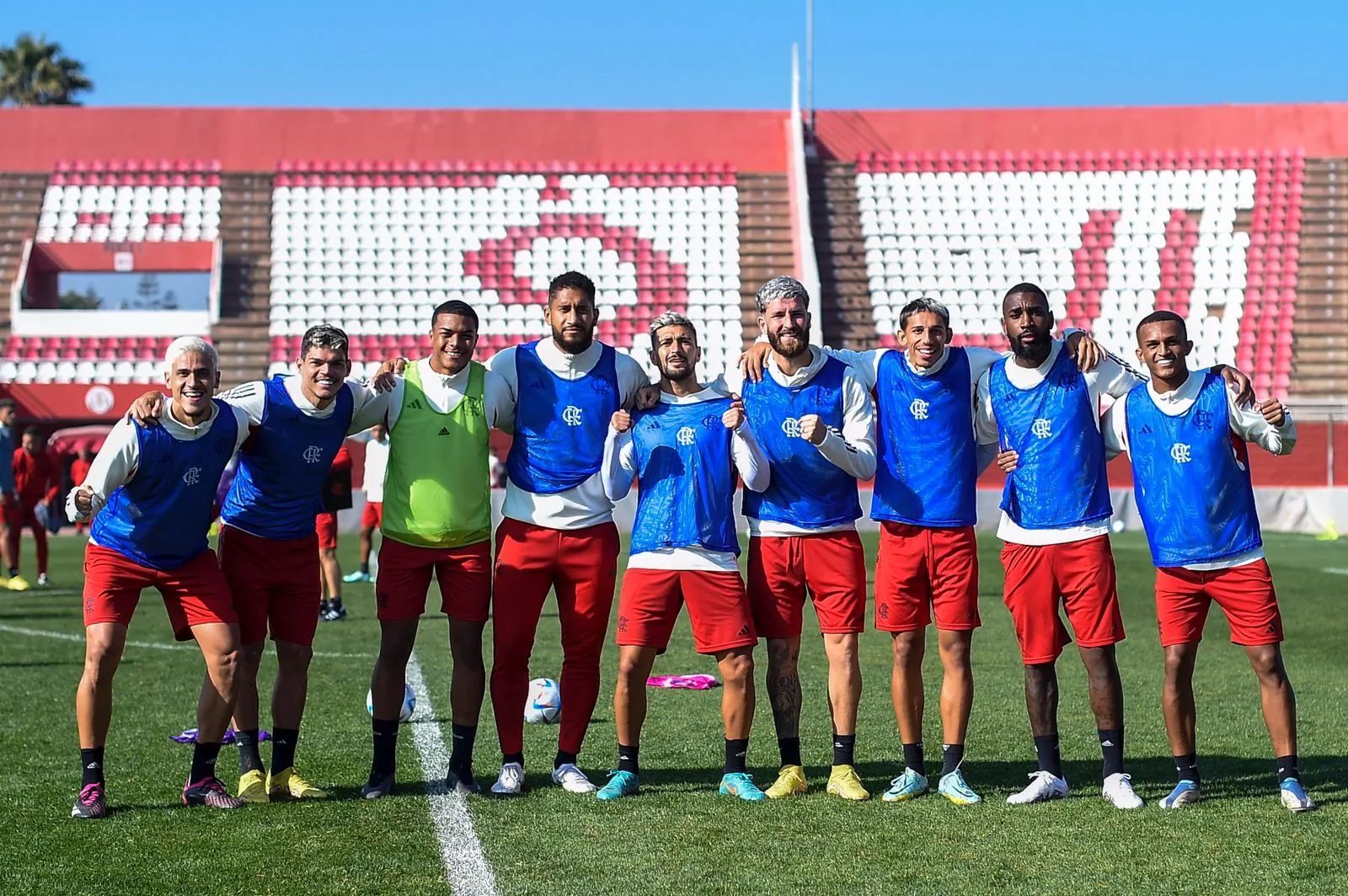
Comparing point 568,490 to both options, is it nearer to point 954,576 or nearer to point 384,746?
point 384,746

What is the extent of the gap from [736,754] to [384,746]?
1.50 meters

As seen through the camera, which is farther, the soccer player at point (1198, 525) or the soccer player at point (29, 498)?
the soccer player at point (29, 498)

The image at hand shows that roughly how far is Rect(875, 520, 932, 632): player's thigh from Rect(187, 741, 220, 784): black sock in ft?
9.31

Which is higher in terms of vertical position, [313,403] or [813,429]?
[313,403]

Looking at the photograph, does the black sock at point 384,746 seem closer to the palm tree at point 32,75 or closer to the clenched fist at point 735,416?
the clenched fist at point 735,416

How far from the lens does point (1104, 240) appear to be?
32406mm

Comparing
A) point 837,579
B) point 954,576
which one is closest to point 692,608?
point 837,579

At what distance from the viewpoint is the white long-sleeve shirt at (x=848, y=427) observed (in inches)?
250

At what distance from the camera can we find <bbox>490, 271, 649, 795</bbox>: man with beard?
657cm

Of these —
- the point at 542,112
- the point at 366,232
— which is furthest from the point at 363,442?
the point at 542,112

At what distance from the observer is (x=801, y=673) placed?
10227 millimetres

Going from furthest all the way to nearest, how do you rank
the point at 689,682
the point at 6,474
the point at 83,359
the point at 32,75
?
1. the point at 32,75
2. the point at 83,359
3. the point at 6,474
4. the point at 689,682

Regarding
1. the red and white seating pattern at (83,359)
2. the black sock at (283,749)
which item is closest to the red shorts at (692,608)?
the black sock at (283,749)

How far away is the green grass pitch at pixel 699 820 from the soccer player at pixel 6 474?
7550 mm
